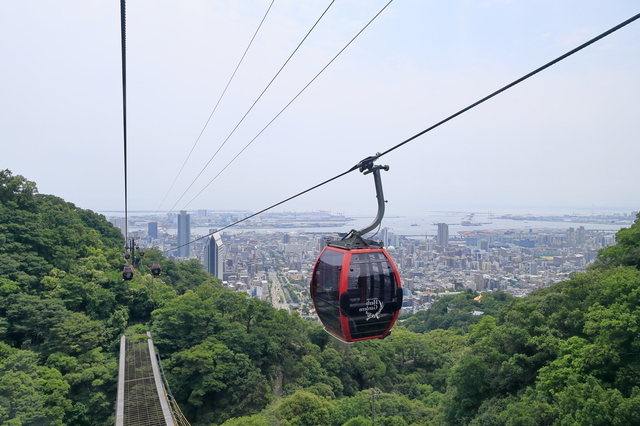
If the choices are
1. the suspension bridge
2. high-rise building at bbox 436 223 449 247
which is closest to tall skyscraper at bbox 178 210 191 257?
high-rise building at bbox 436 223 449 247

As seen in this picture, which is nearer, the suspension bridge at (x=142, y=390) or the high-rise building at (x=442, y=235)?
the suspension bridge at (x=142, y=390)

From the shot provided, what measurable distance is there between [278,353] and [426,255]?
160ft

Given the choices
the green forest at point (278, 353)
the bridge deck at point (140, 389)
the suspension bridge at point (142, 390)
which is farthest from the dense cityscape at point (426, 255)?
the bridge deck at point (140, 389)

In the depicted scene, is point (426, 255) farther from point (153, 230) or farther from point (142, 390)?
point (142, 390)

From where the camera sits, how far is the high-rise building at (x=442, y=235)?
213 feet

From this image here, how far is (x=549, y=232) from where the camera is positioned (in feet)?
187

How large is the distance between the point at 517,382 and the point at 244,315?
10563 mm

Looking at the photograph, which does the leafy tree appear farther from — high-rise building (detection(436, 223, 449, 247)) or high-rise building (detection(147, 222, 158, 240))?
high-rise building (detection(436, 223, 449, 247))

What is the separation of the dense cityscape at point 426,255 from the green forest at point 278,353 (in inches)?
582

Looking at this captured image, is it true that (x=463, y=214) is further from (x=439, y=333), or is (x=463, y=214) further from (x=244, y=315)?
(x=244, y=315)

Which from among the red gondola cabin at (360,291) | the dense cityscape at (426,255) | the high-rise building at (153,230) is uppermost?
the red gondola cabin at (360,291)

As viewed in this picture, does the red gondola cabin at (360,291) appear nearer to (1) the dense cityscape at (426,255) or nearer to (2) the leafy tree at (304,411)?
(2) the leafy tree at (304,411)

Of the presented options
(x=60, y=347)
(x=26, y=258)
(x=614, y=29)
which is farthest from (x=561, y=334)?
(x=26, y=258)

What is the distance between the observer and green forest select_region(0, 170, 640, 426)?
728cm
